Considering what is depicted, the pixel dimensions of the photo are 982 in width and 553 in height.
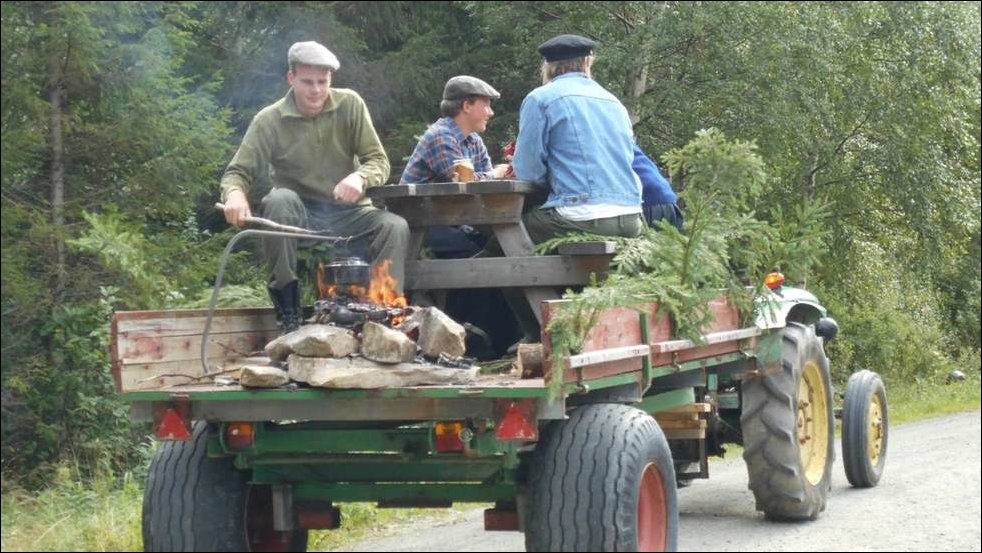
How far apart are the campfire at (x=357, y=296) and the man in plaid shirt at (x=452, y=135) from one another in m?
1.04

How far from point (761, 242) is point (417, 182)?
5.88 ft

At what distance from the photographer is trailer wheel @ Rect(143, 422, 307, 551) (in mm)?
6180

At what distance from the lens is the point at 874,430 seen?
10359mm

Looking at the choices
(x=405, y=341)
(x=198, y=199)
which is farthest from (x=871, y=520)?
(x=198, y=199)

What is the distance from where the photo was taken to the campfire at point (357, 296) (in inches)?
248

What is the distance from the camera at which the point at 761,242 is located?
742cm

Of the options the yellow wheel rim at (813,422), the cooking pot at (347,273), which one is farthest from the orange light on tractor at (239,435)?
the yellow wheel rim at (813,422)

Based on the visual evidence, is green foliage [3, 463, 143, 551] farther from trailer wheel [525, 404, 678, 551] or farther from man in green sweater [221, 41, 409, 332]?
trailer wheel [525, 404, 678, 551]

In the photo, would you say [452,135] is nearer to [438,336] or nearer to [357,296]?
[357,296]

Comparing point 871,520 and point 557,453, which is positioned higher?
point 557,453

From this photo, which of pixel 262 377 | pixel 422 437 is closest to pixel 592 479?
pixel 422 437

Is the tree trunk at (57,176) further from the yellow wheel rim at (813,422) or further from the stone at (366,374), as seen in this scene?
the stone at (366,374)

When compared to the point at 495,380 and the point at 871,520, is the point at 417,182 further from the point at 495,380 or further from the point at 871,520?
the point at 871,520

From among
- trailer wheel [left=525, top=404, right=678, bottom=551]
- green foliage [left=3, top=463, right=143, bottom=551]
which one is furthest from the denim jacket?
green foliage [left=3, top=463, right=143, bottom=551]
